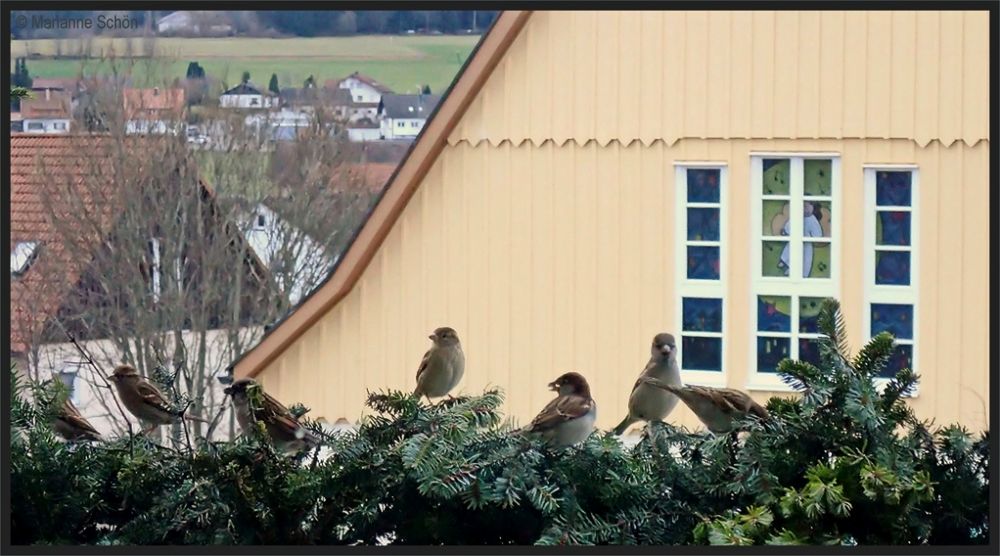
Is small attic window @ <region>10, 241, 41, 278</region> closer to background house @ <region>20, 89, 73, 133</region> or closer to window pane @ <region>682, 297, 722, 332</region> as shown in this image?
background house @ <region>20, 89, 73, 133</region>

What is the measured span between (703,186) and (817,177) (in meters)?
0.48

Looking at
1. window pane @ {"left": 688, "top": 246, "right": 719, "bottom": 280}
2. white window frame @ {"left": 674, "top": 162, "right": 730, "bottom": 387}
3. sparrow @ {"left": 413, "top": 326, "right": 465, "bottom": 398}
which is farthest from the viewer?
window pane @ {"left": 688, "top": 246, "right": 719, "bottom": 280}

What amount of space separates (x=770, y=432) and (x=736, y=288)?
16.0 feet

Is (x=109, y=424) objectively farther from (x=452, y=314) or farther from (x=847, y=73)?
(x=847, y=73)

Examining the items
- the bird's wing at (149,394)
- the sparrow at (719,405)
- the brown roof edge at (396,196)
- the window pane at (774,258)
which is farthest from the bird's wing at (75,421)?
the window pane at (774,258)

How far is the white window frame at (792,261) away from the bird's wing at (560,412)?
14.3ft

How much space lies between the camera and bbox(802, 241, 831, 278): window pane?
20.1 feet

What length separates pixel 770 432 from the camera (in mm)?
1491

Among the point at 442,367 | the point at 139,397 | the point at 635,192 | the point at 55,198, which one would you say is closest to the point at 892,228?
the point at 635,192

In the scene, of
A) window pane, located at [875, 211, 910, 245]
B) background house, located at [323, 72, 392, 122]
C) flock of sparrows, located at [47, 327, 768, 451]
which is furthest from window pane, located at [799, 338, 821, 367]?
flock of sparrows, located at [47, 327, 768, 451]

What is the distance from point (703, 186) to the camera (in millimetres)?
6293

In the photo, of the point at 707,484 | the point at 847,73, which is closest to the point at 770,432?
the point at 707,484

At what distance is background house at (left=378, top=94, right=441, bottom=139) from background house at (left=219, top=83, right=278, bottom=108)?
981 mm

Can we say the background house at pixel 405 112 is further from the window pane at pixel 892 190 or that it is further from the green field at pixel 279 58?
the window pane at pixel 892 190
